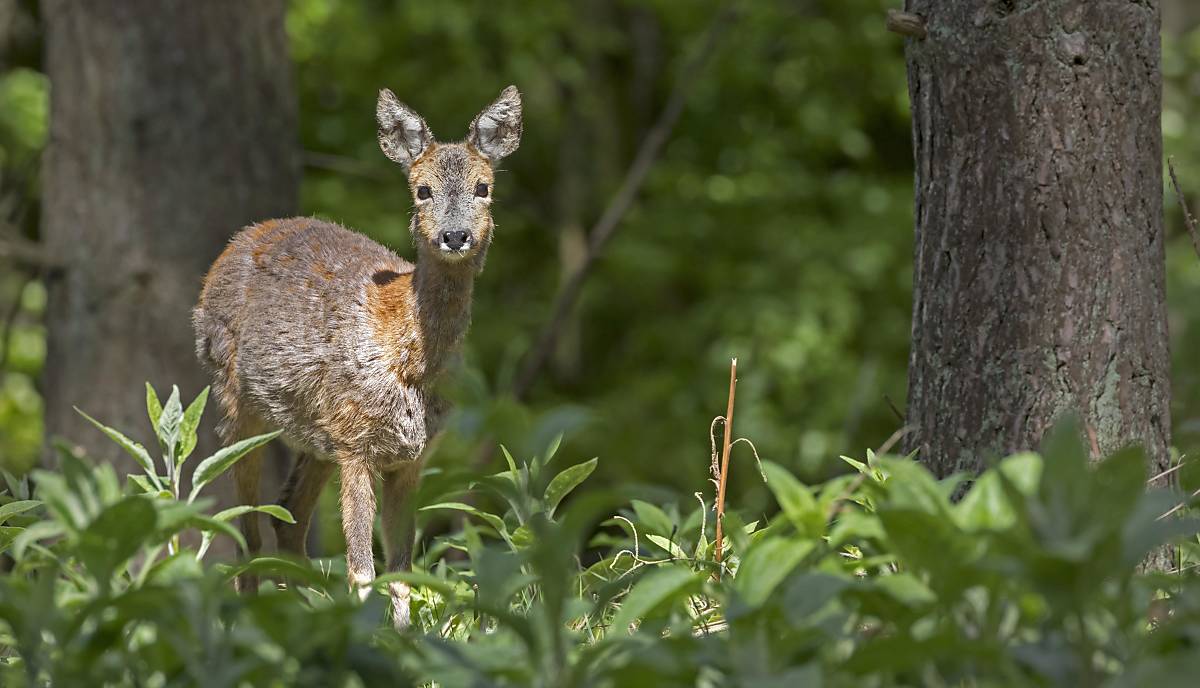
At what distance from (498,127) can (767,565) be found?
2.80m

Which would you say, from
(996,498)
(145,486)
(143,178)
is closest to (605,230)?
(143,178)

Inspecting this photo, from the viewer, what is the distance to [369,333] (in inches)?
187

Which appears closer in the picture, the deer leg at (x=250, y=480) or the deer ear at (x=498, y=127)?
the deer ear at (x=498, y=127)

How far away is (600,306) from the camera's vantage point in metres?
13.7

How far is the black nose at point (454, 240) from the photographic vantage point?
455cm

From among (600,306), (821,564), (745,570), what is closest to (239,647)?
(745,570)

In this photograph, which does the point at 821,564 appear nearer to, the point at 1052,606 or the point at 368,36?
the point at 1052,606

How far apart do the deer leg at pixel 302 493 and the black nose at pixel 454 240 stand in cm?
123

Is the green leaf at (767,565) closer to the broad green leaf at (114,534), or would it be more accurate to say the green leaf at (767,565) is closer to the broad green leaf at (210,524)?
the broad green leaf at (210,524)

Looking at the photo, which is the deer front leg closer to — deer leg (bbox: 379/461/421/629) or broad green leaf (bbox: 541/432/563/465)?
deer leg (bbox: 379/461/421/629)

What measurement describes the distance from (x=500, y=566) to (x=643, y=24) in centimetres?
1224

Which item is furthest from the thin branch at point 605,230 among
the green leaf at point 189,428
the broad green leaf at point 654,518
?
the green leaf at point 189,428

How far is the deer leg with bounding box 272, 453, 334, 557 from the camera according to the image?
536 centimetres

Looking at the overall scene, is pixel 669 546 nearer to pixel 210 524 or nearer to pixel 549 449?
pixel 549 449
